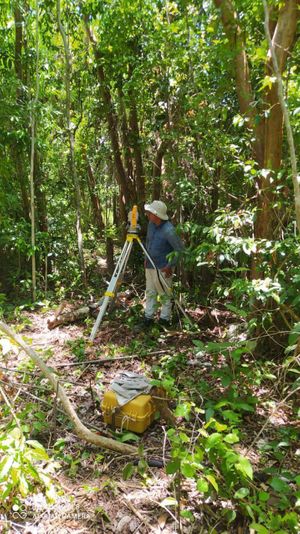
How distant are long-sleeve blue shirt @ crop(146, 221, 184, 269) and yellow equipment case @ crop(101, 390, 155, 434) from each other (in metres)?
1.92

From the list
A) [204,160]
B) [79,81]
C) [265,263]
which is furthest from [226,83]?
[79,81]

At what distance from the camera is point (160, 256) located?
425 centimetres

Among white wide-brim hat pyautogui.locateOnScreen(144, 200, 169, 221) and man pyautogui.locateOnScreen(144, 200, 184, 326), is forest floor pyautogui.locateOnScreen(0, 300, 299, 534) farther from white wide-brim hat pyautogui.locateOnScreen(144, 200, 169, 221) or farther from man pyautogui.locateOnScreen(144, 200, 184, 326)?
white wide-brim hat pyautogui.locateOnScreen(144, 200, 169, 221)

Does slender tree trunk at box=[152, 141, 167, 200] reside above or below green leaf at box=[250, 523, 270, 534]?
above

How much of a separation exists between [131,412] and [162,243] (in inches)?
86.1

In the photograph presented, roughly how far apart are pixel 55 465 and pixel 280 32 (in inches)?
124

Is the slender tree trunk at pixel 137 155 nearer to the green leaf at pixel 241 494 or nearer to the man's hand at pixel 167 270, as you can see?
the man's hand at pixel 167 270

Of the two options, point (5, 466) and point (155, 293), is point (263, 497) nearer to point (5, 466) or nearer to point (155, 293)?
point (5, 466)

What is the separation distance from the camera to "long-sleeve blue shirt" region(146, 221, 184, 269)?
13.4 ft

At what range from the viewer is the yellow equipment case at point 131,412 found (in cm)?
242

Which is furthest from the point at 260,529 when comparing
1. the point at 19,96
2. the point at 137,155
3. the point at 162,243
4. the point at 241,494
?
the point at 19,96

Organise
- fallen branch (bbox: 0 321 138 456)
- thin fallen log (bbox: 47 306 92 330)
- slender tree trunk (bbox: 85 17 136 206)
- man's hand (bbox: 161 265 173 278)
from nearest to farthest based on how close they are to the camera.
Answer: fallen branch (bbox: 0 321 138 456) < man's hand (bbox: 161 265 173 278) < thin fallen log (bbox: 47 306 92 330) < slender tree trunk (bbox: 85 17 136 206)

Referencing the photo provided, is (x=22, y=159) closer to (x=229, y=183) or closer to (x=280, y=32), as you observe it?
(x=229, y=183)

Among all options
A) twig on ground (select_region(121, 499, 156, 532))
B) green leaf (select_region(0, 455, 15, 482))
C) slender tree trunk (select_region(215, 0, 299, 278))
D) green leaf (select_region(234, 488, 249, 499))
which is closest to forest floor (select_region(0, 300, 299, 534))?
twig on ground (select_region(121, 499, 156, 532))
